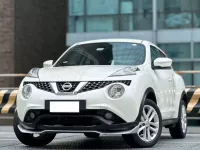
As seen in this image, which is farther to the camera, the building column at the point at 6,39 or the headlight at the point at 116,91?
the building column at the point at 6,39

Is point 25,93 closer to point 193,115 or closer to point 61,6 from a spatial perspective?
point 193,115

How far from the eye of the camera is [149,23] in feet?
87.4

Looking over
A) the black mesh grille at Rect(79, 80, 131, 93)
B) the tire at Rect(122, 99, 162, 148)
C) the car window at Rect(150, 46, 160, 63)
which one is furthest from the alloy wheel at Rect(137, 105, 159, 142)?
the car window at Rect(150, 46, 160, 63)

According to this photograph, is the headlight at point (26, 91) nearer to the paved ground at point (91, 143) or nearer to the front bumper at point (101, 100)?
the front bumper at point (101, 100)

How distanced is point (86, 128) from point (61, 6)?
24.0 meters

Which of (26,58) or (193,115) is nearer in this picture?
(193,115)

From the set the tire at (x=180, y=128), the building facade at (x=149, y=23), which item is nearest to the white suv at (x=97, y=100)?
the tire at (x=180, y=128)

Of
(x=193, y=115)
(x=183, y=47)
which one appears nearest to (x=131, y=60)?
(x=193, y=115)

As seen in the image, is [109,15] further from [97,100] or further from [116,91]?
[97,100]

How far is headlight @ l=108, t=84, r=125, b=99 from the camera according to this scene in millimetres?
7055

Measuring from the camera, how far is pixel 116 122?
7.08 meters

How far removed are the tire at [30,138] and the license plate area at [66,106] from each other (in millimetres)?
774

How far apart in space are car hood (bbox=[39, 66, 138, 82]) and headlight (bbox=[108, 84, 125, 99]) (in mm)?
173

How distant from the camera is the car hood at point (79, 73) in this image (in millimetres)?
7152
